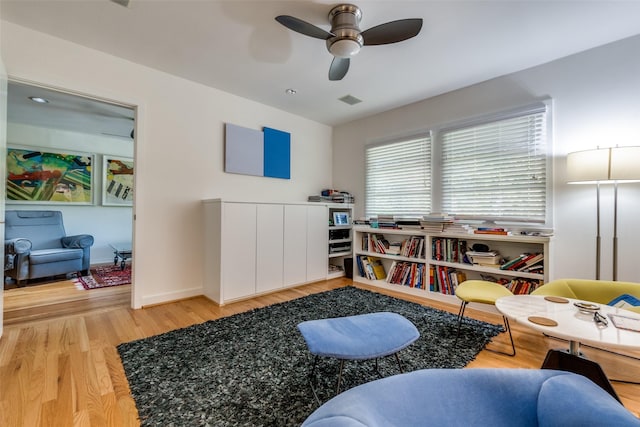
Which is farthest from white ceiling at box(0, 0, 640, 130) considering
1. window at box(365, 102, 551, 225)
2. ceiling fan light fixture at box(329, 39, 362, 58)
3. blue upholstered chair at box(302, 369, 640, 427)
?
blue upholstered chair at box(302, 369, 640, 427)

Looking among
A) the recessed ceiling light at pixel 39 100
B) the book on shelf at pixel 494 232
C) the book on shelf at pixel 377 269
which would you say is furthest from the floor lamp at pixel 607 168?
the recessed ceiling light at pixel 39 100

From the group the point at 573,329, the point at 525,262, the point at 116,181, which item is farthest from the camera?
the point at 116,181

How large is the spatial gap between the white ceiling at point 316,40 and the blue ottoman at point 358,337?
2.14 metres

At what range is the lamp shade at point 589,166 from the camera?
2.07m

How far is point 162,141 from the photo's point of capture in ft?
9.77

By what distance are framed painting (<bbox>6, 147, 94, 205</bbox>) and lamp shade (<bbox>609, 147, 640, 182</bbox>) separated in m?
7.03

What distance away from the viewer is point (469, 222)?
3.20 m

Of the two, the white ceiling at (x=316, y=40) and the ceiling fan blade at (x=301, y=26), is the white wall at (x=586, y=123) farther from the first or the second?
the ceiling fan blade at (x=301, y=26)

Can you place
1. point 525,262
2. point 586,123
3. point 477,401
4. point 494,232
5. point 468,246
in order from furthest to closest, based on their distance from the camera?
point 468,246, point 494,232, point 525,262, point 586,123, point 477,401

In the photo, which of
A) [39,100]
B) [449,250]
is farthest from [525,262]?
[39,100]

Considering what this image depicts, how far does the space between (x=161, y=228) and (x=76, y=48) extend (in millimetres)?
1786

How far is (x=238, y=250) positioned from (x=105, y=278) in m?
2.54

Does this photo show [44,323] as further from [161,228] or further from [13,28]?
[13,28]

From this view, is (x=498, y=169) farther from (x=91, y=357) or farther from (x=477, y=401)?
(x=91, y=357)
